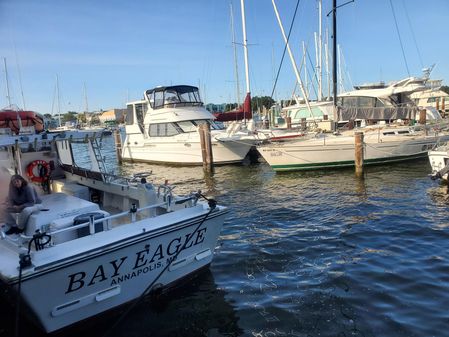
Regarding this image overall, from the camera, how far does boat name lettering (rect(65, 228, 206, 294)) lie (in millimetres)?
5446

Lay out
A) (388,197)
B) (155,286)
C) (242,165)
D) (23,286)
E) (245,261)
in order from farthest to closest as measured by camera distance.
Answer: (242,165) → (388,197) → (245,261) → (155,286) → (23,286)

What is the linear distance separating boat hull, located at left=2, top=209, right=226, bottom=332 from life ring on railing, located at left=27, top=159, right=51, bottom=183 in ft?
13.1

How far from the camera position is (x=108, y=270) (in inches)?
224

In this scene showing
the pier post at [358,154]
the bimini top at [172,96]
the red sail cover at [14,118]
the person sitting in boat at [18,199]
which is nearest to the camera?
the person sitting in boat at [18,199]

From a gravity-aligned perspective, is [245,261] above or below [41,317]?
below

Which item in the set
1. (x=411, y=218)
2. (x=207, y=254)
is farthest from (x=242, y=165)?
(x=207, y=254)

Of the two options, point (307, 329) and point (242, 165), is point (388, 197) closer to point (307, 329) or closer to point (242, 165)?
point (307, 329)

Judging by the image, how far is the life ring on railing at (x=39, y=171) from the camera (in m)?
8.91

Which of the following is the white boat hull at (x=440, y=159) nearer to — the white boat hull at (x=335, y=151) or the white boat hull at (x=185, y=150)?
the white boat hull at (x=335, y=151)

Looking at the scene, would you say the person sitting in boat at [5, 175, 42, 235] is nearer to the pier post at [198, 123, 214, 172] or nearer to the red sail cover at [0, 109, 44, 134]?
the red sail cover at [0, 109, 44, 134]

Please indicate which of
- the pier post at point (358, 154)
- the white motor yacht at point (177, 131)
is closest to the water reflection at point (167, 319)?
the pier post at point (358, 154)

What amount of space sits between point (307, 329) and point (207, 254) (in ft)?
7.25

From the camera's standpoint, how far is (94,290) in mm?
5652

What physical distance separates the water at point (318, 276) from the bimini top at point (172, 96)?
11.1 metres
